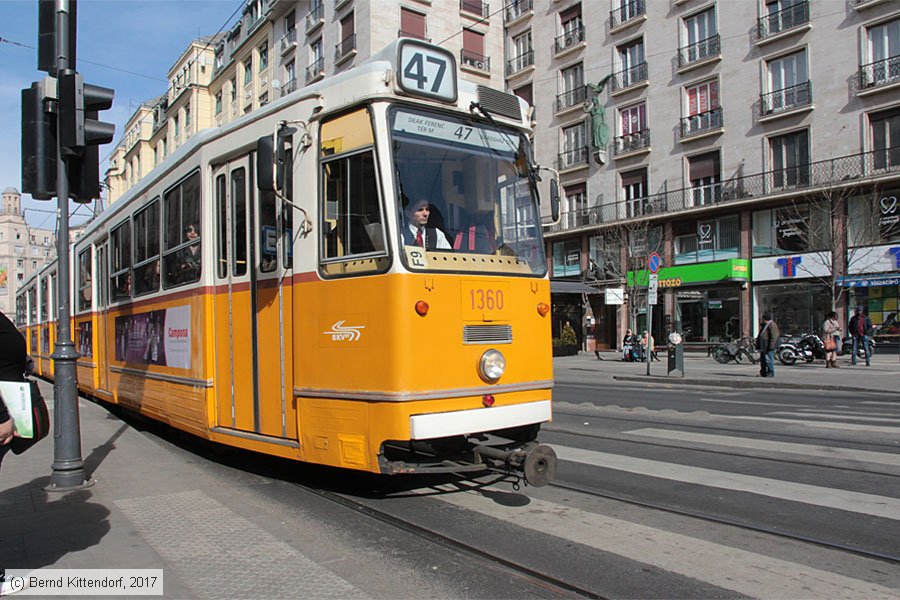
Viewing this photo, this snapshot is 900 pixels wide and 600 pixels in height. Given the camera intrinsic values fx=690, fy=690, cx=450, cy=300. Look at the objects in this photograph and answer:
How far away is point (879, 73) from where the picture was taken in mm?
27094

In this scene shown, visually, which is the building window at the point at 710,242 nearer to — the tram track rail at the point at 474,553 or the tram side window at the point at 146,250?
the tram side window at the point at 146,250

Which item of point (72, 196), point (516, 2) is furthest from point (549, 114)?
point (72, 196)

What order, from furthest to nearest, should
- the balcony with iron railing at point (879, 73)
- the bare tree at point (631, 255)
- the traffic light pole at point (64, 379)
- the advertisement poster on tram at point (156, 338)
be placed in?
the bare tree at point (631, 255)
the balcony with iron railing at point (879, 73)
the advertisement poster on tram at point (156, 338)
the traffic light pole at point (64, 379)

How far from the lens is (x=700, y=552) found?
14.1 ft

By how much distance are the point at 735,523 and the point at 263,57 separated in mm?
48602

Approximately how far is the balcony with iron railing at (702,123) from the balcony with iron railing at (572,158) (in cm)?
587

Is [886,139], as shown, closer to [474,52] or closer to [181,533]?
[474,52]

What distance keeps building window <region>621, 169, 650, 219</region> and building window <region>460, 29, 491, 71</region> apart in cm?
1133

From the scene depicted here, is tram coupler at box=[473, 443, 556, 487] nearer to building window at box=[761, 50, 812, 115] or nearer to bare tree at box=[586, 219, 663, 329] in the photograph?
bare tree at box=[586, 219, 663, 329]

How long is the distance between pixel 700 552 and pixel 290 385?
3.31m

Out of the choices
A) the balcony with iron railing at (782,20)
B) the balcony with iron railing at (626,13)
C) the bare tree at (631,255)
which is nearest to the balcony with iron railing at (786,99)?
the balcony with iron railing at (782,20)

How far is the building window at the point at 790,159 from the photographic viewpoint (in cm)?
2912

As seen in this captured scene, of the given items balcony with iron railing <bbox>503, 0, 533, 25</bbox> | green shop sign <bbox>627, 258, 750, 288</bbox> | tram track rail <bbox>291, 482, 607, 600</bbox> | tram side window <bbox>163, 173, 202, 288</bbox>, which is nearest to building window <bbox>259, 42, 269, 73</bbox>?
balcony with iron railing <bbox>503, 0, 533, 25</bbox>

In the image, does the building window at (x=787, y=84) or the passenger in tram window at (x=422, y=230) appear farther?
the building window at (x=787, y=84)
